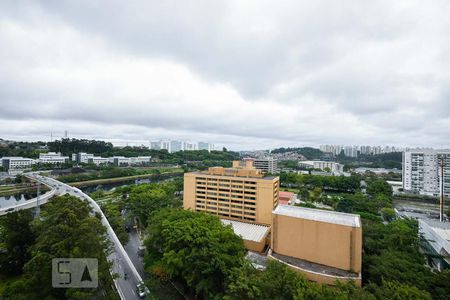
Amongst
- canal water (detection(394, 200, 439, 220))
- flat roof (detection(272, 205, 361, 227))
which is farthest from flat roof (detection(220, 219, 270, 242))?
canal water (detection(394, 200, 439, 220))

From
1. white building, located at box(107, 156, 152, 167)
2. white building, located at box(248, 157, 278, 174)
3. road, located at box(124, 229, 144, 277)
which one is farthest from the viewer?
white building, located at box(107, 156, 152, 167)

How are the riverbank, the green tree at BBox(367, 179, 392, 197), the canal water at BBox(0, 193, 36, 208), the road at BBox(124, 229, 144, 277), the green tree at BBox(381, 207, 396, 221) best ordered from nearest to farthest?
the road at BBox(124, 229, 144, 277) → the green tree at BBox(381, 207, 396, 221) → the canal water at BBox(0, 193, 36, 208) → the green tree at BBox(367, 179, 392, 197) → the riverbank

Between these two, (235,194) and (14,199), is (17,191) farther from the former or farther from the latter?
(235,194)

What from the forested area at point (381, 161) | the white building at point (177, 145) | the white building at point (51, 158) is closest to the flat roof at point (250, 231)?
the white building at point (51, 158)

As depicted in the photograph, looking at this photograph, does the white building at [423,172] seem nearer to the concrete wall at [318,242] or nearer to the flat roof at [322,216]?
the flat roof at [322,216]

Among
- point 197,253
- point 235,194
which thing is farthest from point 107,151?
point 197,253

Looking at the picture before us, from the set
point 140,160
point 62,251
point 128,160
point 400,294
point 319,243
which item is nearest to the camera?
point 400,294

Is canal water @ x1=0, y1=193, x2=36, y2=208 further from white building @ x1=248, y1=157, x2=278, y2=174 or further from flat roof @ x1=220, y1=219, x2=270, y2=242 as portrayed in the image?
white building @ x1=248, y1=157, x2=278, y2=174
